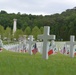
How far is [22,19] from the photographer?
130 meters

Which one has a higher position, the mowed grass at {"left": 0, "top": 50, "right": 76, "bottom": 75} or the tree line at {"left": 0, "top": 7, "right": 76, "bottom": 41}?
the tree line at {"left": 0, "top": 7, "right": 76, "bottom": 41}

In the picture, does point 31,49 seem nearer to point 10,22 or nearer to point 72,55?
point 72,55

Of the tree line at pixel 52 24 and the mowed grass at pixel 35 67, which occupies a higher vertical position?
the tree line at pixel 52 24

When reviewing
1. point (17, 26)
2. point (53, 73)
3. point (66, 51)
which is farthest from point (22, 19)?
point (53, 73)

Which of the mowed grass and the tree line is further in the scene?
the tree line

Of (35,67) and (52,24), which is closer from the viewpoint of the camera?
(35,67)

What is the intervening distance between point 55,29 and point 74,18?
726 centimetres

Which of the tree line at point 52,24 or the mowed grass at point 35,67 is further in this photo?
the tree line at point 52,24

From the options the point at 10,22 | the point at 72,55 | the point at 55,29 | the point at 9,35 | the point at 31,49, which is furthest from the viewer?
the point at 10,22

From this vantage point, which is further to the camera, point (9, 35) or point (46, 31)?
point (9, 35)

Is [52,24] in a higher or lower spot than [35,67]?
higher

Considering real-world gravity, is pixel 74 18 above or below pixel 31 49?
above

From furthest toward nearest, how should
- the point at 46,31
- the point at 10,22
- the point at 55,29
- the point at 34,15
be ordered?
the point at 34,15 < the point at 10,22 < the point at 55,29 < the point at 46,31

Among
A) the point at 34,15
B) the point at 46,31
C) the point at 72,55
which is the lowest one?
the point at 72,55
